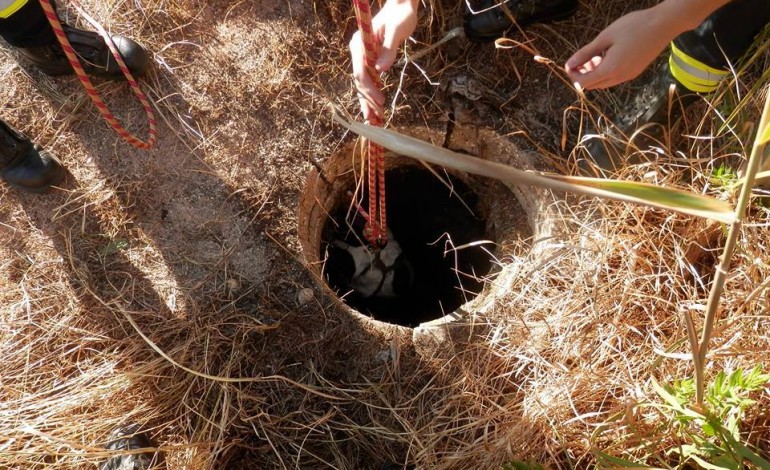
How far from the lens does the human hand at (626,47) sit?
1.33 meters

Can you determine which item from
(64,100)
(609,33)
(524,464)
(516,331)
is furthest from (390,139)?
(64,100)

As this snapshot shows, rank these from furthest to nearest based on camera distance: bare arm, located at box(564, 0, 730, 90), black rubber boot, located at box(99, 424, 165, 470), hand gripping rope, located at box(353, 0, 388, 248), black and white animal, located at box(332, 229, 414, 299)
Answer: black and white animal, located at box(332, 229, 414, 299) < black rubber boot, located at box(99, 424, 165, 470) < bare arm, located at box(564, 0, 730, 90) < hand gripping rope, located at box(353, 0, 388, 248)

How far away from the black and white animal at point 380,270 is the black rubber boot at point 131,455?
1025 mm

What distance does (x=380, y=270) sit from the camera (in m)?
2.50

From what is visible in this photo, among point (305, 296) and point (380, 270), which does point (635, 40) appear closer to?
point (305, 296)

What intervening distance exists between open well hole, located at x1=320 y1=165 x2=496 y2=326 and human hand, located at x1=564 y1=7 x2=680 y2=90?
3.22ft

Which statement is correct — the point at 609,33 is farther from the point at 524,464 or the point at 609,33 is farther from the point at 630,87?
the point at 524,464

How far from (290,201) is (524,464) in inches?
43.9

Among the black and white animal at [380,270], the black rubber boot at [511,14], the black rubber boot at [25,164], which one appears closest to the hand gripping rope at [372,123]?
the black and white animal at [380,270]

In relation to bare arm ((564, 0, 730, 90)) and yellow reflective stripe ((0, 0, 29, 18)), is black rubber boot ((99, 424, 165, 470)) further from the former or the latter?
bare arm ((564, 0, 730, 90))

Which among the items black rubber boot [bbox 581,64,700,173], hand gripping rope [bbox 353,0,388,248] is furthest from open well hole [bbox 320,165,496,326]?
black rubber boot [bbox 581,64,700,173]

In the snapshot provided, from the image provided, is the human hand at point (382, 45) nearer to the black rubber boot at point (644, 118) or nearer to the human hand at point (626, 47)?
the human hand at point (626, 47)

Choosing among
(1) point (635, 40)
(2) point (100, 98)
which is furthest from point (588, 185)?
(2) point (100, 98)

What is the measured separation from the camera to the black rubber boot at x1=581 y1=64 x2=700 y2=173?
1.79 meters
